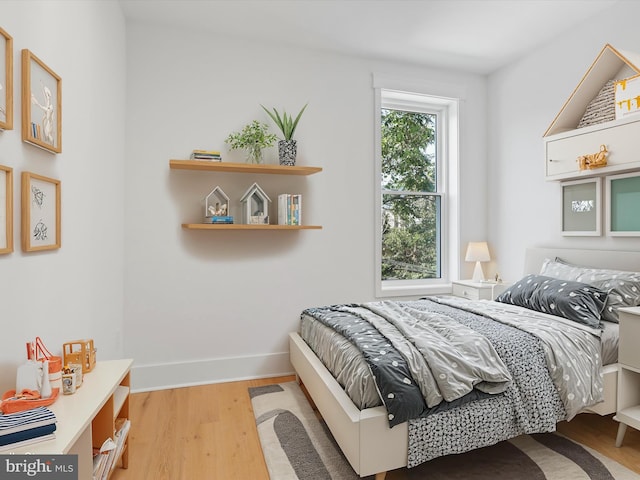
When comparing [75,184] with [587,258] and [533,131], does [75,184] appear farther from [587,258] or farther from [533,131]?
[533,131]

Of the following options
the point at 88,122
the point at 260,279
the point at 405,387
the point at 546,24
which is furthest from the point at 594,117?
the point at 88,122

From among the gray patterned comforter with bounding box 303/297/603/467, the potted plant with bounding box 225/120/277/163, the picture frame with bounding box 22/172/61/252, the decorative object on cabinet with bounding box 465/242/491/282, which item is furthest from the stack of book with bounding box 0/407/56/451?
the decorative object on cabinet with bounding box 465/242/491/282

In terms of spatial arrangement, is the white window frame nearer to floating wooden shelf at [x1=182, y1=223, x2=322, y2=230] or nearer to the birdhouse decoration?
floating wooden shelf at [x1=182, y1=223, x2=322, y2=230]

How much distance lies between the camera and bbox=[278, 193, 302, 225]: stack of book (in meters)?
3.24

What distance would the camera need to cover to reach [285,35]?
3.29m

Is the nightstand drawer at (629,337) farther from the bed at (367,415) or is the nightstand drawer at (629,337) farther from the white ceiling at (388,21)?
the white ceiling at (388,21)

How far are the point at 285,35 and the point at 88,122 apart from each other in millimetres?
1789

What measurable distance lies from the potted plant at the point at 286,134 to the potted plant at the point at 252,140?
10 centimetres

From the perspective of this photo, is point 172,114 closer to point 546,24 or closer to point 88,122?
point 88,122

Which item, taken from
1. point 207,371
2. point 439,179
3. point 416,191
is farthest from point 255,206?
point 439,179

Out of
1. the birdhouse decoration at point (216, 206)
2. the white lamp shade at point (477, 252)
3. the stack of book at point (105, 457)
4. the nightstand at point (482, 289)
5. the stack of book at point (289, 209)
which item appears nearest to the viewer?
the stack of book at point (105, 457)

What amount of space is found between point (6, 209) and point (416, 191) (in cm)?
339

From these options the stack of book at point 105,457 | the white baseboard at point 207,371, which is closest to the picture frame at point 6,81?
the stack of book at point 105,457

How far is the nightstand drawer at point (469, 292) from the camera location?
11.7ft
